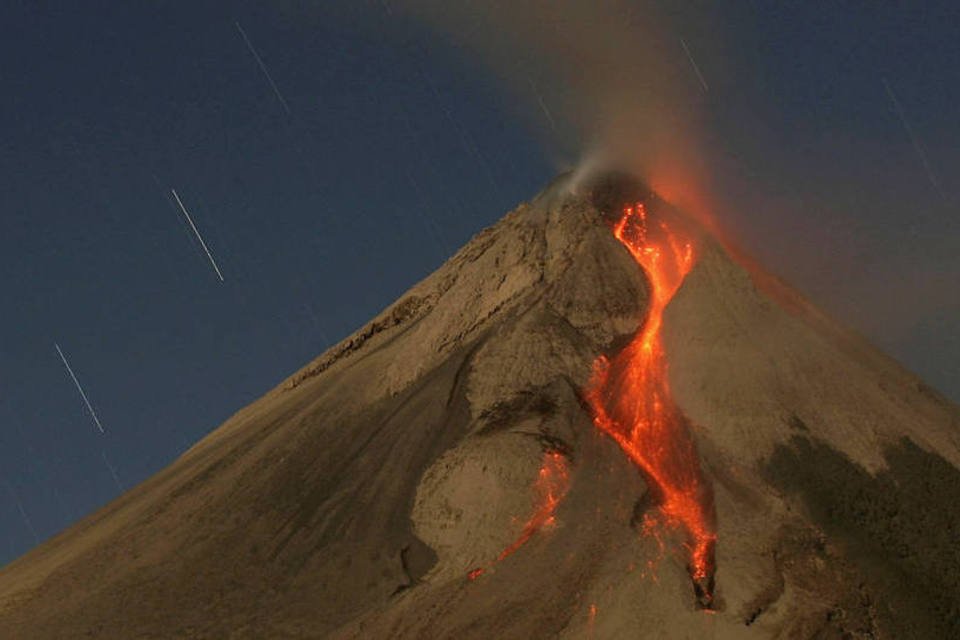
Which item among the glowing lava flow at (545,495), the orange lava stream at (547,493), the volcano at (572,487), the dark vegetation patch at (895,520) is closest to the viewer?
the dark vegetation patch at (895,520)

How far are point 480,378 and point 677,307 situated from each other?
8027mm

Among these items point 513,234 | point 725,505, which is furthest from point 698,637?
point 513,234

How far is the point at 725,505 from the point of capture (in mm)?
32750

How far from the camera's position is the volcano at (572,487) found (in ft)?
97.5

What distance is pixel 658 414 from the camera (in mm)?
37250

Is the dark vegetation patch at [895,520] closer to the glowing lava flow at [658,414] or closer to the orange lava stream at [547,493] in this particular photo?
the glowing lava flow at [658,414]

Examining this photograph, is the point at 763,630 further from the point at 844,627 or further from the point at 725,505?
the point at 725,505

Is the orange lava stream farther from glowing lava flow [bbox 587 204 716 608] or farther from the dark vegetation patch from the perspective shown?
the dark vegetation patch

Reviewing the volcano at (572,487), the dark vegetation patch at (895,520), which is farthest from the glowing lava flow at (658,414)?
the dark vegetation patch at (895,520)

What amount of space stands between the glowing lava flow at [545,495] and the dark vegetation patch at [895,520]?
21.0 ft

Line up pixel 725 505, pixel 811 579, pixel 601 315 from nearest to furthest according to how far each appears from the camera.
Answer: pixel 811 579 < pixel 725 505 < pixel 601 315

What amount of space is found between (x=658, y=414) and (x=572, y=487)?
17.6 ft

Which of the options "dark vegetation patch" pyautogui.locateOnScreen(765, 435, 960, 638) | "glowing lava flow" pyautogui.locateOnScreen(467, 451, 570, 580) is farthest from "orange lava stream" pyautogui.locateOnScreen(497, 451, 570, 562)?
"dark vegetation patch" pyautogui.locateOnScreen(765, 435, 960, 638)

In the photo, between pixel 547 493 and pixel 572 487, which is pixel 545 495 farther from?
pixel 572 487
